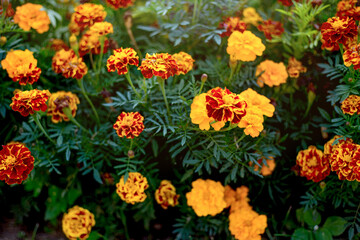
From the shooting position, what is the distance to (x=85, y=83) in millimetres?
2104

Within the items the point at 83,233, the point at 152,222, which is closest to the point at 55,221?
the point at 83,233

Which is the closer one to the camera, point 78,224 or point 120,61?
point 120,61

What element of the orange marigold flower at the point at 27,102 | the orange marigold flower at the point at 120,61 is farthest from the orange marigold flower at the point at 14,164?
the orange marigold flower at the point at 120,61

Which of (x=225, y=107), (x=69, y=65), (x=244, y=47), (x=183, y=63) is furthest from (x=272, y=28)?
(x=69, y=65)

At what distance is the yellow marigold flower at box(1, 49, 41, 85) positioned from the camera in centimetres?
160

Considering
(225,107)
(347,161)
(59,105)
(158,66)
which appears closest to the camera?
(225,107)

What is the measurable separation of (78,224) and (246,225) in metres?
0.94

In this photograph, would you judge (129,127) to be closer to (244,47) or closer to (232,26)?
(244,47)

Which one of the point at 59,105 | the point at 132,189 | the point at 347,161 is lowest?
the point at 132,189

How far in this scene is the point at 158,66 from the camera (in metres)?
Answer: 1.42

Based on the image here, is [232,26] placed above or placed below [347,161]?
above

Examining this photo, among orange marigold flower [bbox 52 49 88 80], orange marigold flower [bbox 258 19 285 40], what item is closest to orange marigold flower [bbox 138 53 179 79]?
orange marigold flower [bbox 52 49 88 80]

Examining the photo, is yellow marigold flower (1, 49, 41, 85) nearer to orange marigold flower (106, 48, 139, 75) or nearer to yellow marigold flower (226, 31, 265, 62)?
orange marigold flower (106, 48, 139, 75)

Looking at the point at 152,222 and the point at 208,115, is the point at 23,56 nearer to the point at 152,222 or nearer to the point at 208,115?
the point at 208,115
